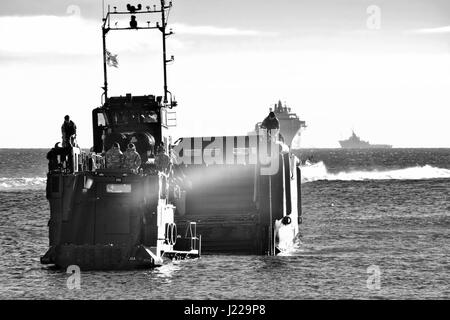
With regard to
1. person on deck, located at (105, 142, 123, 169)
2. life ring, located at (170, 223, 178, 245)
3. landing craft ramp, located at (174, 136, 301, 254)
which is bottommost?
life ring, located at (170, 223, 178, 245)

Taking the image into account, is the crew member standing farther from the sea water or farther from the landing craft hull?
the sea water

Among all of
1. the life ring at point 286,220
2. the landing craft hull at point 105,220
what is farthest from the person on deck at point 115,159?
the life ring at point 286,220

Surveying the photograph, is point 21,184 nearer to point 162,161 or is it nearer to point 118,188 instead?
point 162,161

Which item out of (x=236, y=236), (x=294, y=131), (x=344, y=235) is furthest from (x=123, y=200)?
(x=294, y=131)

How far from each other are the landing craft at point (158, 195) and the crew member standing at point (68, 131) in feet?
0.79

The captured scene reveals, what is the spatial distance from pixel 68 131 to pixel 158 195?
12.7ft

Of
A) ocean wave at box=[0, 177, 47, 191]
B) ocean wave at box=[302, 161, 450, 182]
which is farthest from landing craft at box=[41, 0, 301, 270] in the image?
ocean wave at box=[302, 161, 450, 182]

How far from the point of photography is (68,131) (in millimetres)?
30172

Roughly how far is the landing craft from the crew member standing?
240 mm

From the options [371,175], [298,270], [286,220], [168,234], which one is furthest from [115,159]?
[371,175]

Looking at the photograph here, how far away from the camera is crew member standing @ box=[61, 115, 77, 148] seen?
30.1 meters

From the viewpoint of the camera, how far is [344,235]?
45156 millimetres

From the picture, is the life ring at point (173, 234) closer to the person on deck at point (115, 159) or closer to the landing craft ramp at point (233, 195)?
the landing craft ramp at point (233, 195)

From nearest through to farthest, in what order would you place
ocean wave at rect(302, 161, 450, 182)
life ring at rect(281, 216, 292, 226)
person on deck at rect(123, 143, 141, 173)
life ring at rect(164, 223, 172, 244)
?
person on deck at rect(123, 143, 141, 173) → life ring at rect(164, 223, 172, 244) → life ring at rect(281, 216, 292, 226) → ocean wave at rect(302, 161, 450, 182)
